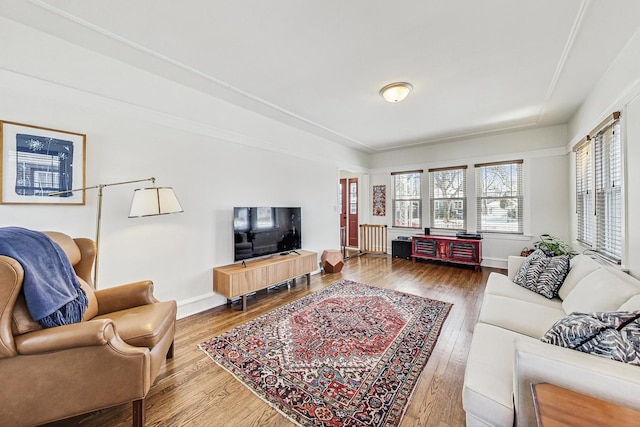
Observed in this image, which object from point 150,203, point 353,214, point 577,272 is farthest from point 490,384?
point 353,214

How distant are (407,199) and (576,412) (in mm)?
5804

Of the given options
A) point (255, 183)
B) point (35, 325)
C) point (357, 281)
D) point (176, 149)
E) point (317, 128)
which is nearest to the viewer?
point (35, 325)

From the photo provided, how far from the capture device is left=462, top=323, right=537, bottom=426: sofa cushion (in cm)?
114

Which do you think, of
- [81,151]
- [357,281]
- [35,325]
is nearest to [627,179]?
[357,281]

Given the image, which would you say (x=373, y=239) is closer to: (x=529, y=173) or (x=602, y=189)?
(x=529, y=173)

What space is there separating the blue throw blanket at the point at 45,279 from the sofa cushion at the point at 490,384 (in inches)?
88.5

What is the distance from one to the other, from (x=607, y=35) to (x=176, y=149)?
14.0 ft

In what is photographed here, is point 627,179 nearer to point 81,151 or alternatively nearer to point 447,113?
point 447,113

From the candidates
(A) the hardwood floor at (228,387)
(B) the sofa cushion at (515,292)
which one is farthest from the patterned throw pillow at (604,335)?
(B) the sofa cushion at (515,292)

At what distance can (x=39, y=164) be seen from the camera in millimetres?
2100

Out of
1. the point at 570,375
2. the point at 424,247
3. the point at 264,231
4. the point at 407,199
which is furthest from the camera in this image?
the point at 407,199

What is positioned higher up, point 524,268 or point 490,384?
point 524,268

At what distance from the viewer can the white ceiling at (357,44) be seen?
1839 mm

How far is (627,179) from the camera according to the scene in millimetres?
2254
